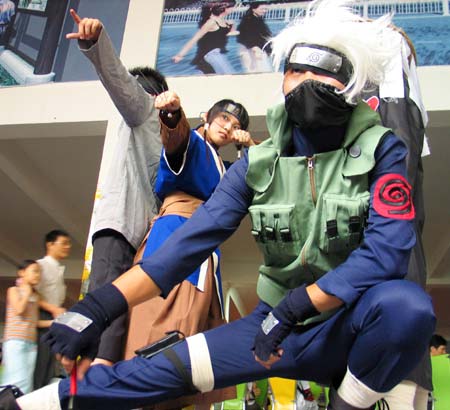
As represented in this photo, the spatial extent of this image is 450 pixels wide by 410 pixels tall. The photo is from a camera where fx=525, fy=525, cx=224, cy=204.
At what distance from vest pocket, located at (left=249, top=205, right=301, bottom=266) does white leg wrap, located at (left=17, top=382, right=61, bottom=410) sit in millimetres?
521

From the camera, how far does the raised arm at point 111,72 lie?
4.59 feet

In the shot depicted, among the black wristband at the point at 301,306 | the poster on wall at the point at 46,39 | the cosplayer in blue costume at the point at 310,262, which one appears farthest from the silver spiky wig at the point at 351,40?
the poster on wall at the point at 46,39

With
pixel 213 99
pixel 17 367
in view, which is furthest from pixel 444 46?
pixel 17 367

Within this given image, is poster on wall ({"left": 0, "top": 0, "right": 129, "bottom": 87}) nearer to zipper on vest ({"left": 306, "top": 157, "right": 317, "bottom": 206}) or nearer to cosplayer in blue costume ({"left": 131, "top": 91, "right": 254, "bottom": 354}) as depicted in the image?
cosplayer in blue costume ({"left": 131, "top": 91, "right": 254, "bottom": 354})

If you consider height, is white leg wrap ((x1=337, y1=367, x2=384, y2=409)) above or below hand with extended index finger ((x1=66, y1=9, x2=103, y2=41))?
below

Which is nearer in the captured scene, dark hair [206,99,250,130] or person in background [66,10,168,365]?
person in background [66,10,168,365]

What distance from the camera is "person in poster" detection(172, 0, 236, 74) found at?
3.55 m

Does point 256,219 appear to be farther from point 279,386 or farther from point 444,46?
point 444,46

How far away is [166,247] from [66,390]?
Answer: 341 millimetres

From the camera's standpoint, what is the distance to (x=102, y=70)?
60.2 inches

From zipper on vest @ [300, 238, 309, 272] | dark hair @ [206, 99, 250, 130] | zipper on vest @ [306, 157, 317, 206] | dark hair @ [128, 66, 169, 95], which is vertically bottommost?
zipper on vest @ [300, 238, 309, 272]

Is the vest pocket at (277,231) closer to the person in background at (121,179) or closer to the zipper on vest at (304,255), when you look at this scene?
the zipper on vest at (304,255)

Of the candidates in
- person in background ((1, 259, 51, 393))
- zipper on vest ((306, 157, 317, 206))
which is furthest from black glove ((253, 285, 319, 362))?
person in background ((1, 259, 51, 393))

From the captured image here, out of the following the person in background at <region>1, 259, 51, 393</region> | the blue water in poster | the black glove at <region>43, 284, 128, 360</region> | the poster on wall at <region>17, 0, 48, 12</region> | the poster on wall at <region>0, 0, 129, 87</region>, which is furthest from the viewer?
the poster on wall at <region>17, 0, 48, 12</region>
